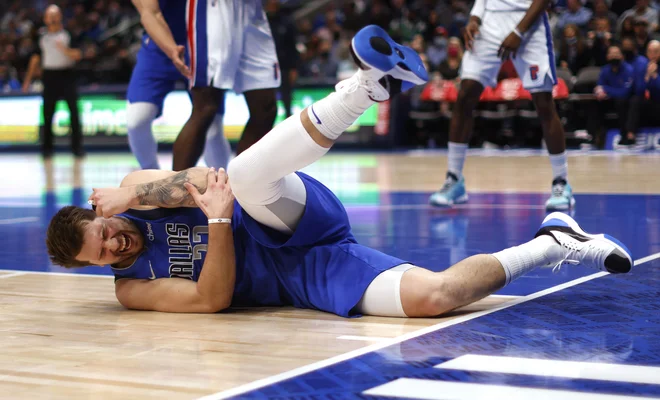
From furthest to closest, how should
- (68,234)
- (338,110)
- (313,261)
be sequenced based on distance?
(313,261), (68,234), (338,110)

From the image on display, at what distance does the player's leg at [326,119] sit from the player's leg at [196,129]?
229 cm

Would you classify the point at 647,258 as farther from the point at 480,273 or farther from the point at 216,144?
the point at 216,144

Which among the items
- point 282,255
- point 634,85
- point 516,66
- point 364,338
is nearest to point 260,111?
point 516,66

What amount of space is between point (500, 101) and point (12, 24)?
12.8m

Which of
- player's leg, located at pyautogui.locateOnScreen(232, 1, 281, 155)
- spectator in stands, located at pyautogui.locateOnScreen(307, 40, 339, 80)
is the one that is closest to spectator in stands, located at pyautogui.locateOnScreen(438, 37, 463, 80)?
spectator in stands, located at pyautogui.locateOnScreen(307, 40, 339, 80)

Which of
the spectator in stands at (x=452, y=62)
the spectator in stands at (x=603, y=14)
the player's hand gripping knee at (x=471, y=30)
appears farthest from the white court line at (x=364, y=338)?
the spectator in stands at (x=603, y=14)

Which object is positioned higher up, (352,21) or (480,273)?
(352,21)

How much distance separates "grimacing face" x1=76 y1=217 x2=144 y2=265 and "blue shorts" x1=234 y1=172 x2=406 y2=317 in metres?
0.34

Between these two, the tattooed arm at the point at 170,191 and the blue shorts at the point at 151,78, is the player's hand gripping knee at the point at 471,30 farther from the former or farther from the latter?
the tattooed arm at the point at 170,191

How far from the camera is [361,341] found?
2.82m

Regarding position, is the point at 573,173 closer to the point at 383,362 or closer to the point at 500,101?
the point at 500,101

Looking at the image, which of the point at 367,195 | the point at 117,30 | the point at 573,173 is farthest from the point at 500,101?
the point at 117,30

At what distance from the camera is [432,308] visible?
3078mm

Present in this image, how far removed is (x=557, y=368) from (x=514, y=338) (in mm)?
362
